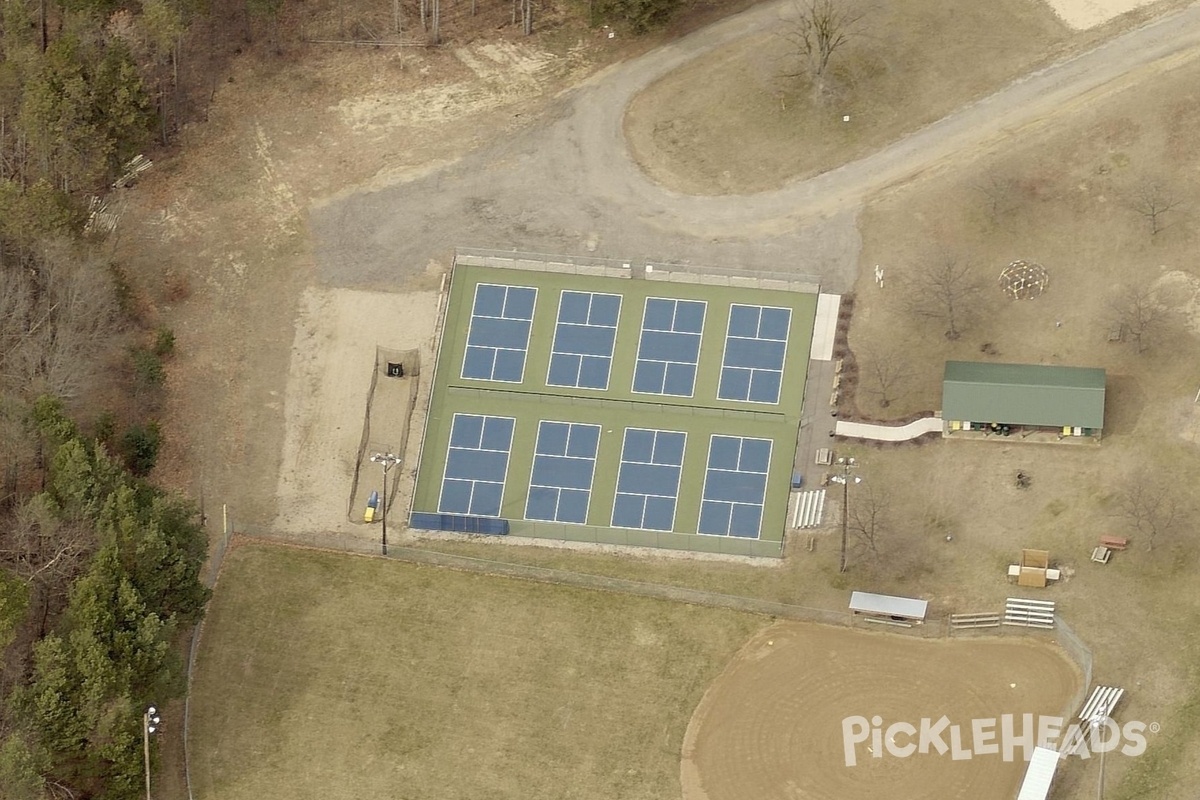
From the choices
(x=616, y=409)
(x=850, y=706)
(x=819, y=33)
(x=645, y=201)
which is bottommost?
(x=850, y=706)

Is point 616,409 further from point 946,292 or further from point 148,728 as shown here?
point 148,728

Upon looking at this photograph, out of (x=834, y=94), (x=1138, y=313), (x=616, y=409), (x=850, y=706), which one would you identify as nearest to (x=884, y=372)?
(x=1138, y=313)

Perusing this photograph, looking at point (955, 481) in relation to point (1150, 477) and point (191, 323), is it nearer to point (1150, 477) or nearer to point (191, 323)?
point (1150, 477)

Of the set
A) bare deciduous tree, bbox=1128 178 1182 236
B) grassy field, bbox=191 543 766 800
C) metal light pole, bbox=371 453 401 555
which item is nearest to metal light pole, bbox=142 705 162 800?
grassy field, bbox=191 543 766 800

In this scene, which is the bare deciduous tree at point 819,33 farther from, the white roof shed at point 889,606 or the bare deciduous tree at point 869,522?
the white roof shed at point 889,606

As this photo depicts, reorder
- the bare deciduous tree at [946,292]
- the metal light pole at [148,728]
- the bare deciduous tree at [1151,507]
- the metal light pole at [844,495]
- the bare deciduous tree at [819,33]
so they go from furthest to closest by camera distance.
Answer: the bare deciduous tree at [819,33], the bare deciduous tree at [946,292], the metal light pole at [844,495], the bare deciduous tree at [1151,507], the metal light pole at [148,728]

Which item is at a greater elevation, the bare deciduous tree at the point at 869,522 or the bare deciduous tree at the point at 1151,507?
the bare deciduous tree at the point at 1151,507

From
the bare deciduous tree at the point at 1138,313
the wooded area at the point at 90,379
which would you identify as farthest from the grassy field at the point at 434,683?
the bare deciduous tree at the point at 1138,313
